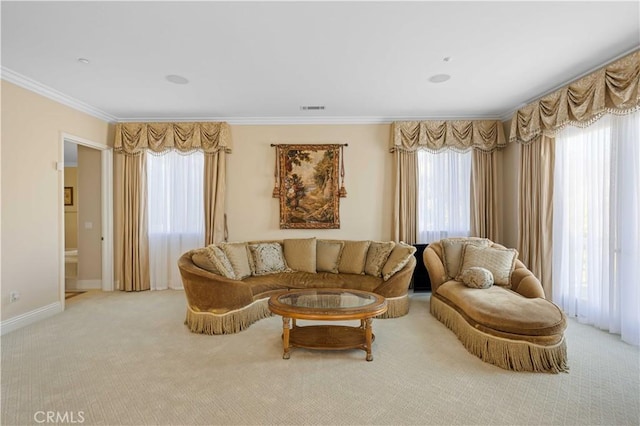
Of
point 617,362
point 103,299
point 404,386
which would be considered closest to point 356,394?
point 404,386

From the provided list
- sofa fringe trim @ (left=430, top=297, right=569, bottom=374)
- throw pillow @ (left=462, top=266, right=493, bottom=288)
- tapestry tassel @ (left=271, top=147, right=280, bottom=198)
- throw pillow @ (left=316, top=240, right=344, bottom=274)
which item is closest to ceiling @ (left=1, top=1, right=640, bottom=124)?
tapestry tassel @ (left=271, top=147, right=280, bottom=198)

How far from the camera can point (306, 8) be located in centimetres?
252

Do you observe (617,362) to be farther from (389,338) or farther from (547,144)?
(547,144)

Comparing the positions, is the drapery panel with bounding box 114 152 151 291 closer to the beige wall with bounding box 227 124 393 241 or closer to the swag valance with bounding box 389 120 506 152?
the beige wall with bounding box 227 124 393 241

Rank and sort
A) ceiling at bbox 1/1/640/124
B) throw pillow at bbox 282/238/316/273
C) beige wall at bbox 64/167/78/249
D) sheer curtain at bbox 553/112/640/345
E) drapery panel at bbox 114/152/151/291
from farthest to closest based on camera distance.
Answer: beige wall at bbox 64/167/78/249
drapery panel at bbox 114/152/151/291
throw pillow at bbox 282/238/316/273
sheer curtain at bbox 553/112/640/345
ceiling at bbox 1/1/640/124

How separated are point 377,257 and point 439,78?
2354 mm

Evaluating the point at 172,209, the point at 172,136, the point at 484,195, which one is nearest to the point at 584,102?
the point at 484,195

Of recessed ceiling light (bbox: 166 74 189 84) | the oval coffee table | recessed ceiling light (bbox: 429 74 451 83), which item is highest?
recessed ceiling light (bbox: 429 74 451 83)

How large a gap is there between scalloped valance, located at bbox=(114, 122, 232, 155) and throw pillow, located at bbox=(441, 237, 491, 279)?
3.69 m

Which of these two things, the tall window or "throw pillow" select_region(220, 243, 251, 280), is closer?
"throw pillow" select_region(220, 243, 251, 280)

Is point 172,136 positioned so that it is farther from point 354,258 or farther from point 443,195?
point 443,195

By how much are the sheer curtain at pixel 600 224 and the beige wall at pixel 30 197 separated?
255 inches

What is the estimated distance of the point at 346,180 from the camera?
553 centimetres

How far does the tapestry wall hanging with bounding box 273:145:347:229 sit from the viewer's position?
5500 mm
